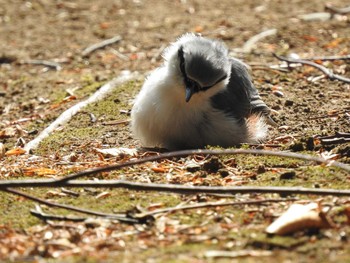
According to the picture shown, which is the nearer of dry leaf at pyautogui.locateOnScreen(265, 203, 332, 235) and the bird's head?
dry leaf at pyautogui.locateOnScreen(265, 203, 332, 235)

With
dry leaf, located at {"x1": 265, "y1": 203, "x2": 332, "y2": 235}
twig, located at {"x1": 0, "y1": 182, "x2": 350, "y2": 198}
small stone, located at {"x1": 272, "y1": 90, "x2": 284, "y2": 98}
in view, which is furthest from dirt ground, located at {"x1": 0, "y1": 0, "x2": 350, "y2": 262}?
dry leaf, located at {"x1": 265, "y1": 203, "x2": 332, "y2": 235}

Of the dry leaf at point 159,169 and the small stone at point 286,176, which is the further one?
the dry leaf at point 159,169

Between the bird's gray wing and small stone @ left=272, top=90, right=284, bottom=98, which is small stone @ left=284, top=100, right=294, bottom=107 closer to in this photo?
small stone @ left=272, top=90, right=284, bottom=98

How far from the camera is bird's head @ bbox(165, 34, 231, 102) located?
5754 millimetres

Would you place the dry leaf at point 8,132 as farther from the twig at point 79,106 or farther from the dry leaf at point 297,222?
the dry leaf at point 297,222

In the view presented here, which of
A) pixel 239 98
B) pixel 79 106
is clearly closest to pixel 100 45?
pixel 79 106

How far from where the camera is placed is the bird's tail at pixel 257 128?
614 centimetres

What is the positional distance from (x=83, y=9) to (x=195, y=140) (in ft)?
21.2

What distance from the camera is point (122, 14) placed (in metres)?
11.5

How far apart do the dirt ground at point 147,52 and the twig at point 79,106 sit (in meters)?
0.17

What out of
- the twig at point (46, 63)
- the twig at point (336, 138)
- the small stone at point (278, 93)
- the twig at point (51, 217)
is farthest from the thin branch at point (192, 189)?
the twig at point (46, 63)

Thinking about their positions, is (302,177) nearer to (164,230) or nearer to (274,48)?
(164,230)

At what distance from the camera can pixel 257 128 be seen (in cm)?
622

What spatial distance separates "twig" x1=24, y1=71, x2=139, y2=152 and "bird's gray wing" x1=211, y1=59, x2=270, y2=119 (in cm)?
157
